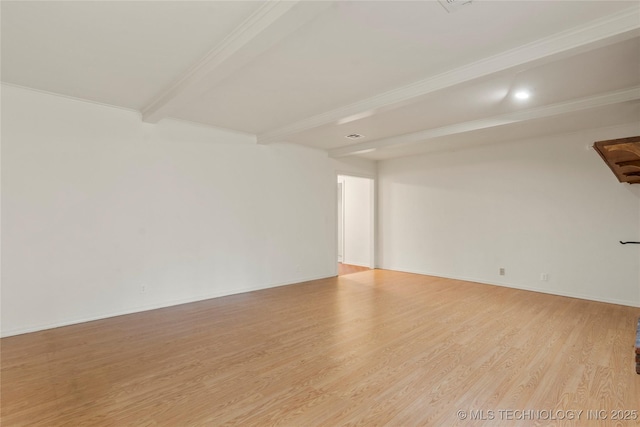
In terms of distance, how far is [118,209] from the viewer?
13.0ft

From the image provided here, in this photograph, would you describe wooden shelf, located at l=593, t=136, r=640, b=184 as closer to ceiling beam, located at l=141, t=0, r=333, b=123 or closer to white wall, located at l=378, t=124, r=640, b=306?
white wall, located at l=378, t=124, r=640, b=306

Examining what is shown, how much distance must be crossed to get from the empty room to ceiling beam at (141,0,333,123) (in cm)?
2

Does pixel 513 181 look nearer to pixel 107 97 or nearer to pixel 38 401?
pixel 107 97

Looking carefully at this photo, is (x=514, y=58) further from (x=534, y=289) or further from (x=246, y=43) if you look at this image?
(x=534, y=289)

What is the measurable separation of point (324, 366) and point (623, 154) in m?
3.54

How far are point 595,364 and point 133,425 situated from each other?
11.6 ft

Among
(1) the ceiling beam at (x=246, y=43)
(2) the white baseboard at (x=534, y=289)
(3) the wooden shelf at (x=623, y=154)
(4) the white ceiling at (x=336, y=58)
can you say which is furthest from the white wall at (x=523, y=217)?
Result: (1) the ceiling beam at (x=246, y=43)

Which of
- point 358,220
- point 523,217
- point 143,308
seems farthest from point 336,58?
point 358,220

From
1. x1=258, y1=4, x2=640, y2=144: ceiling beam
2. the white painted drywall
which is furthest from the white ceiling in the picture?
the white painted drywall

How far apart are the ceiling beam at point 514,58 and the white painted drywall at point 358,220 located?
3.78 metres

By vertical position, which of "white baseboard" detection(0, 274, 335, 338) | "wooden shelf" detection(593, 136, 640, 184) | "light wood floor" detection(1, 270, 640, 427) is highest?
"wooden shelf" detection(593, 136, 640, 184)

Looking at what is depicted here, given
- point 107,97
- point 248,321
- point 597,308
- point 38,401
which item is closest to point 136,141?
point 107,97

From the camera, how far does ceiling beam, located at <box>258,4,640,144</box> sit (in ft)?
6.88

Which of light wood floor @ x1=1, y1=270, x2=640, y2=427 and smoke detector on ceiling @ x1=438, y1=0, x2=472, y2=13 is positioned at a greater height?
smoke detector on ceiling @ x1=438, y1=0, x2=472, y2=13
